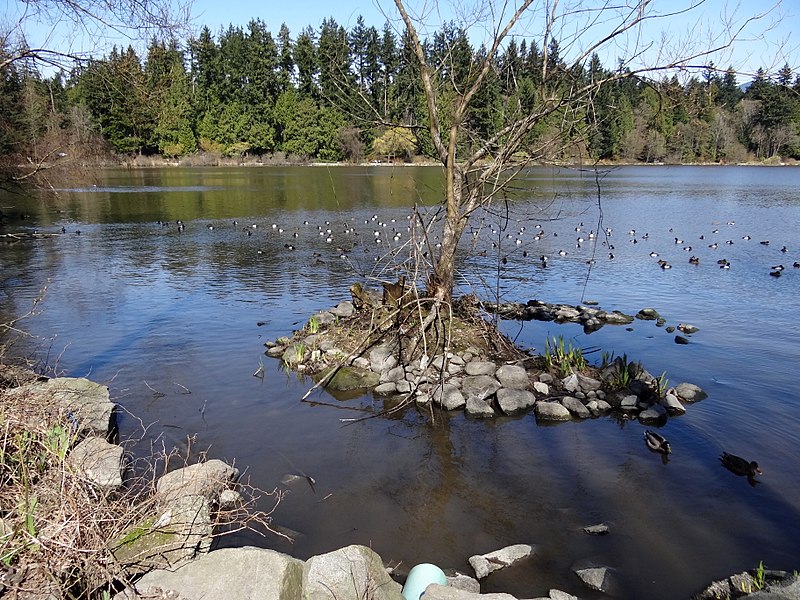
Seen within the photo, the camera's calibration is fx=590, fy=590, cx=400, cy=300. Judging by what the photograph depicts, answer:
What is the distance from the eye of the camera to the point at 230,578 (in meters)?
3.72

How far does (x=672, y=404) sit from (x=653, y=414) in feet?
1.35

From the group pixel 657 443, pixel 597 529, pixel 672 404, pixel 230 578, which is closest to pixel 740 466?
pixel 657 443

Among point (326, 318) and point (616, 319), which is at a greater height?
point (326, 318)

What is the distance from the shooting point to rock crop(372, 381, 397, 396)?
8742mm

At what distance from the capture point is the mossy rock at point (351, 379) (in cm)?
902

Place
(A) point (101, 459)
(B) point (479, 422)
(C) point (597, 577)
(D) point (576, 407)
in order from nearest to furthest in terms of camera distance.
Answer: (C) point (597, 577), (A) point (101, 459), (B) point (479, 422), (D) point (576, 407)

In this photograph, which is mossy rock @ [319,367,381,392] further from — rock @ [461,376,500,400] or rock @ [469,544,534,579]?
rock @ [469,544,534,579]

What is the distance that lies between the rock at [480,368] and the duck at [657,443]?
2.37 meters

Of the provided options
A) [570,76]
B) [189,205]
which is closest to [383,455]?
[570,76]

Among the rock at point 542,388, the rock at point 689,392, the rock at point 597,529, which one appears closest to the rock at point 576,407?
the rock at point 542,388

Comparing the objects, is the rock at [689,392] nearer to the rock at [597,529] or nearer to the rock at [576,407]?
the rock at [576,407]

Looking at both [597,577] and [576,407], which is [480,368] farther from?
[597,577]

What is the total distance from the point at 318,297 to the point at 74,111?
1860 inches

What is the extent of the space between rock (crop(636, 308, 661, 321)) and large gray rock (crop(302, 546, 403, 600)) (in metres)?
10.0
